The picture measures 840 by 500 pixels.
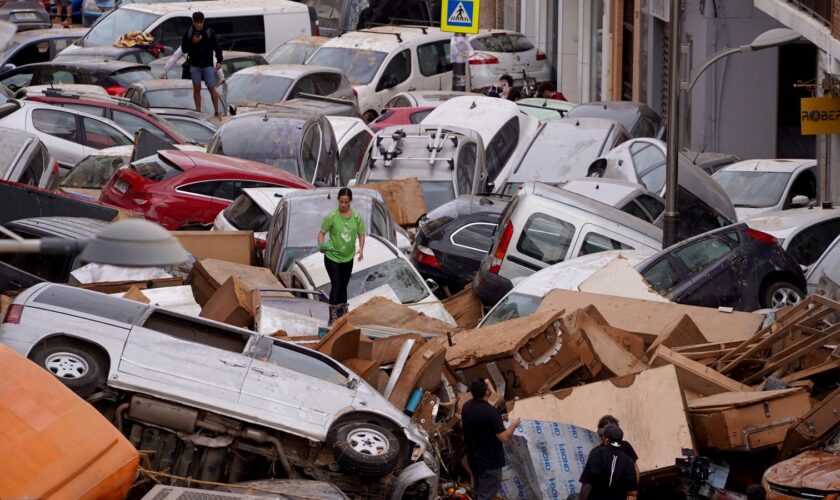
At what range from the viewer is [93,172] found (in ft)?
64.3

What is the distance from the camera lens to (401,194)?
18453mm

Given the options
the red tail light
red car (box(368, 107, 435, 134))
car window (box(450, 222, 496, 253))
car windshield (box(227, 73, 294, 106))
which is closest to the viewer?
car window (box(450, 222, 496, 253))

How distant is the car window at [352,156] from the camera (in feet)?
71.3

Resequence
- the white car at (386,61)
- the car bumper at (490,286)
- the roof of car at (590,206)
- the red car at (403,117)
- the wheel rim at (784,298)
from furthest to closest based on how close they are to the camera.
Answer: the white car at (386,61) → the red car at (403,117) → the roof of car at (590,206) → the car bumper at (490,286) → the wheel rim at (784,298)

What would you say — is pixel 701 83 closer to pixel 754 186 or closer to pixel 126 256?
pixel 754 186

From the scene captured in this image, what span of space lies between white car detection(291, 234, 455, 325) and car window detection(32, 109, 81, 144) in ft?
23.2

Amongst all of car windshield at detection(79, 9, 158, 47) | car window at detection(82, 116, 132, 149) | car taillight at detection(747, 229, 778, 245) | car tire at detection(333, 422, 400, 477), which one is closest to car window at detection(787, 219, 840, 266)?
car taillight at detection(747, 229, 778, 245)

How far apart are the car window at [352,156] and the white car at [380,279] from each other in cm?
656

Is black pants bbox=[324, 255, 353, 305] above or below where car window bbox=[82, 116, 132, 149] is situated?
below

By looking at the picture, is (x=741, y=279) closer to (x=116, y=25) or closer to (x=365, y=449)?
(x=365, y=449)

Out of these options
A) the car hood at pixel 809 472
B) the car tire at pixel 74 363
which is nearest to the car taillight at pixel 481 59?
the car hood at pixel 809 472

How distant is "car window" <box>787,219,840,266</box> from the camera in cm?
1573

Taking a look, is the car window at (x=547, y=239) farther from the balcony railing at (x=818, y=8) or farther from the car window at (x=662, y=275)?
the balcony railing at (x=818, y=8)

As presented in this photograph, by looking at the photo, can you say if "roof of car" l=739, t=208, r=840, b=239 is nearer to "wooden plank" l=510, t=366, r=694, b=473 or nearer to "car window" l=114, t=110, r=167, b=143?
"wooden plank" l=510, t=366, r=694, b=473
